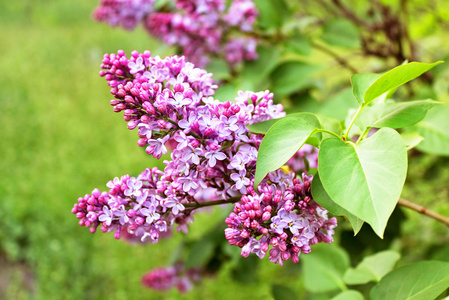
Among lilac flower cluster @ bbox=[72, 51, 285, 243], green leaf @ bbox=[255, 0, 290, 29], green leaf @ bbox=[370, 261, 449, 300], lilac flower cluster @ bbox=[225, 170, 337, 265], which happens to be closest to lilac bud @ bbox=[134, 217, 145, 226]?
lilac flower cluster @ bbox=[72, 51, 285, 243]

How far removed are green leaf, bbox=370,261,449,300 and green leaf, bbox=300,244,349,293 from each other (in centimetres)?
25

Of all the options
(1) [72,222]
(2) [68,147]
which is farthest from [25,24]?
(1) [72,222]

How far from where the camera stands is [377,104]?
0.64m

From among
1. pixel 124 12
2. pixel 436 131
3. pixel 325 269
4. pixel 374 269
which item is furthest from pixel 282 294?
pixel 124 12

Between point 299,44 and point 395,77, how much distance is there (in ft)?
2.68

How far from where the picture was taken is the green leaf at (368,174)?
458mm

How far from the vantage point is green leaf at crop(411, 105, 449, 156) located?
915 millimetres

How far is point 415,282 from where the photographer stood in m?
0.61

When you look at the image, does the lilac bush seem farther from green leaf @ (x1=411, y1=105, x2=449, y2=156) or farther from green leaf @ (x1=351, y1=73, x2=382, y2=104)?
green leaf @ (x1=411, y1=105, x2=449, y2=156)

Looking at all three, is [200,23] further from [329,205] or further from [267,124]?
[329,205]

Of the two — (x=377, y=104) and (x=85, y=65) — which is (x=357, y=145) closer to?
(x=377, y=104)

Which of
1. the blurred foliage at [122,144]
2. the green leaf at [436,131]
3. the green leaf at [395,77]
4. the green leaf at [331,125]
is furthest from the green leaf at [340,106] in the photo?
the green leaf at [395,77]

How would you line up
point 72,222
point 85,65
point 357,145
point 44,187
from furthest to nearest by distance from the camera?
point 85,65, point 44,187, point 72,222, point 357,145

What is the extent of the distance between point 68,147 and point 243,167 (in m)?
3.05
